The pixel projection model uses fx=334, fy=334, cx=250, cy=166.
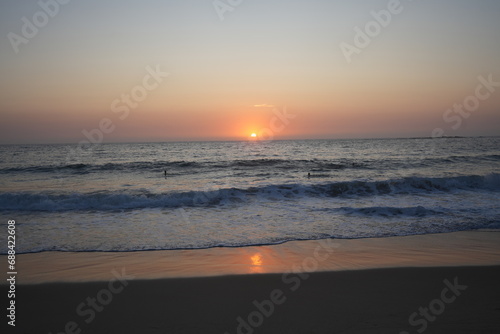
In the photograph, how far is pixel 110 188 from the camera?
2048cm

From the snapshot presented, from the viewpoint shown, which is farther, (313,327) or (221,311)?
(221,311)

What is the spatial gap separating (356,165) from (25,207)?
27.5m

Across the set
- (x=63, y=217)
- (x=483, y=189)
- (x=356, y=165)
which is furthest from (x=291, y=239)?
(x=356, y=165)

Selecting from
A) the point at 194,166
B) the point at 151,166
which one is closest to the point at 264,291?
the point at 194,166

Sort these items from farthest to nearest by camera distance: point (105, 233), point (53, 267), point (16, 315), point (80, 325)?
point (105, 233)
point (53, 267)
point (16, 315)
point (80, 325)

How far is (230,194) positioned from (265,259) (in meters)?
10.5

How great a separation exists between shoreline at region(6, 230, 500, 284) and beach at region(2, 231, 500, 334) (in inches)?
0.9

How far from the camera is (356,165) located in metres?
33.1

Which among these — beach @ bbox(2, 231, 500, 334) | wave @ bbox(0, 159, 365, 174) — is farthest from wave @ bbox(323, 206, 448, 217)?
wave @ bbox(0, 159, 365, 174)

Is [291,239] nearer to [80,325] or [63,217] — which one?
[80,325]

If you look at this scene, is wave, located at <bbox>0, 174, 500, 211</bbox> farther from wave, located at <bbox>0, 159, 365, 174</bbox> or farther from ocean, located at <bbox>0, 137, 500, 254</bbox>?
wave, located at <bbox>0, 159, 365, 174</bbox>

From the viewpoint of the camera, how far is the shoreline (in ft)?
21.3

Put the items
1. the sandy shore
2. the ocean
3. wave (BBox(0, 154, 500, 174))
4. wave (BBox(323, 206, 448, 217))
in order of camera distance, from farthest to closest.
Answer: wave (BBox(0, 154, 500, 174)) < wave (BBox(323, 206, 448, 217)) < the ocean < the sandy shore

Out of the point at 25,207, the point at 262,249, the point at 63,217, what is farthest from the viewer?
the point at 25,207
